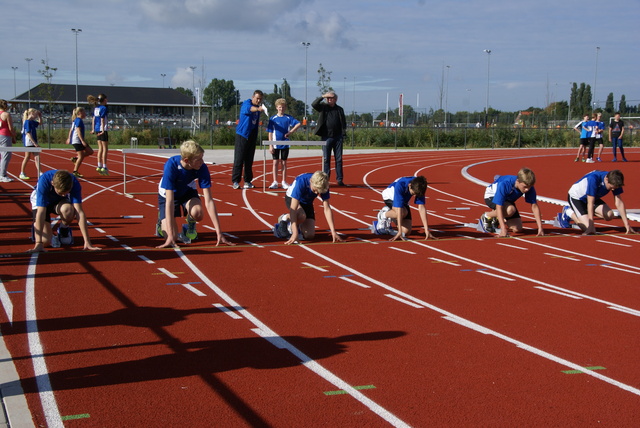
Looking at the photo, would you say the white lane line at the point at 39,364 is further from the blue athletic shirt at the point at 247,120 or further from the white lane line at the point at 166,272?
the blue athletic shirt at the point at 247,120

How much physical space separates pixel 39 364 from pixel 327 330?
2.16 metres

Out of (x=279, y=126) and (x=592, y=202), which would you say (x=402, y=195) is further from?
(x=279, y=126)

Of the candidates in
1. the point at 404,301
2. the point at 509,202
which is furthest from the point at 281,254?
the point at 509,202

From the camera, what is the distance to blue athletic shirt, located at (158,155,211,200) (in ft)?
29.2

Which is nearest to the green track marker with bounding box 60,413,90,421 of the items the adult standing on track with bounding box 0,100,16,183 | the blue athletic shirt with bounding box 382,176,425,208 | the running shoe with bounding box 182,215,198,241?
the running shoe with bounding box 182,215,198,241

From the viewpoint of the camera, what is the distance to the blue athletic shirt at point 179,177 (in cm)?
890

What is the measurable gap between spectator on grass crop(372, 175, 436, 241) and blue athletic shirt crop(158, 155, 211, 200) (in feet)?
8.61

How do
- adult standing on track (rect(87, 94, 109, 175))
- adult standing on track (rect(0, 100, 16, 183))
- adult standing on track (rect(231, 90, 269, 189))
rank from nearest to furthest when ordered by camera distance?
adult standing on track (rect(231, 90, 269, 189)) < adult standing on track (rect(0, 100, 16, 183)) < adult standing on track (rect(87, 94, 109, 175))

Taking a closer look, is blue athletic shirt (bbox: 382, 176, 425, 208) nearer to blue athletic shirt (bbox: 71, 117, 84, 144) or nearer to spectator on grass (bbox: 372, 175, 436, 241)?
spectator on grass (bbox: 372, 175, 436, 241)

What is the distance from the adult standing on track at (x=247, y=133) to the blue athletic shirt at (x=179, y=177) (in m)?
6.31

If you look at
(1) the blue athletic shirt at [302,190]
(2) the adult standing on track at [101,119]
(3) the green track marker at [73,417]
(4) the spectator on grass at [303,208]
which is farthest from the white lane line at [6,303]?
(2) the adult standing on track at [101,119]

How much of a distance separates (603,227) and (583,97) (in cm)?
7387

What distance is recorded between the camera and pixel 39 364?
4871 millimetres

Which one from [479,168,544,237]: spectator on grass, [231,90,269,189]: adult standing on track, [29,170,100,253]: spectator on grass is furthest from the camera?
[231,90,269,189]: adult standing on track
